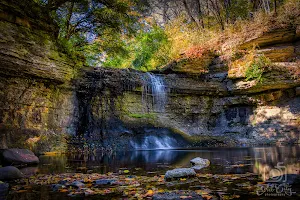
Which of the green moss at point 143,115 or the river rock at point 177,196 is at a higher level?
the green moss at point 143,115

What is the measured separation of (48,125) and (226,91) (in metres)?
11.7

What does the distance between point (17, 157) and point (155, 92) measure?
33.0ft

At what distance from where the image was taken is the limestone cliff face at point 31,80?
980 centimetres

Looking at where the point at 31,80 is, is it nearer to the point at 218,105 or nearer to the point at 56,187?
the point at 56,187

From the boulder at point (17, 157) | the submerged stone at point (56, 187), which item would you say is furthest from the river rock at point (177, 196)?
the boulder at point (17, 157)

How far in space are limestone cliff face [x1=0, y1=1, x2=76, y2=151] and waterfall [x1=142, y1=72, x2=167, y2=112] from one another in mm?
4798

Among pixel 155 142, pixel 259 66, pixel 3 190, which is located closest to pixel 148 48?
pixel 259 66

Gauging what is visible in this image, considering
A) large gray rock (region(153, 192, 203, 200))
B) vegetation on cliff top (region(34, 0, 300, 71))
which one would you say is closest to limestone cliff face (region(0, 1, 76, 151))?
vegetation on cliff top (region(34, 0, 300, 71))

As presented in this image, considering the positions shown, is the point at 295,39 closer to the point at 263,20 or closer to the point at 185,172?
the point at 263,20

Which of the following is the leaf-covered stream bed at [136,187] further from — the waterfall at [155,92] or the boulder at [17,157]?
the waterfall at [155,92]

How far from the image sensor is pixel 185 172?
159 inches

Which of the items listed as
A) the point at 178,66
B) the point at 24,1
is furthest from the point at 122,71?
the point at 24,1

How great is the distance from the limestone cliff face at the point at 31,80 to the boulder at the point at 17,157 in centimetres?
332

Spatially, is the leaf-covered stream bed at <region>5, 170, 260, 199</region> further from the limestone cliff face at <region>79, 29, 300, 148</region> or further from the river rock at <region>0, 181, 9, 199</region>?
the limestone cliff face at <region>79, 29, 300, 148</region>
